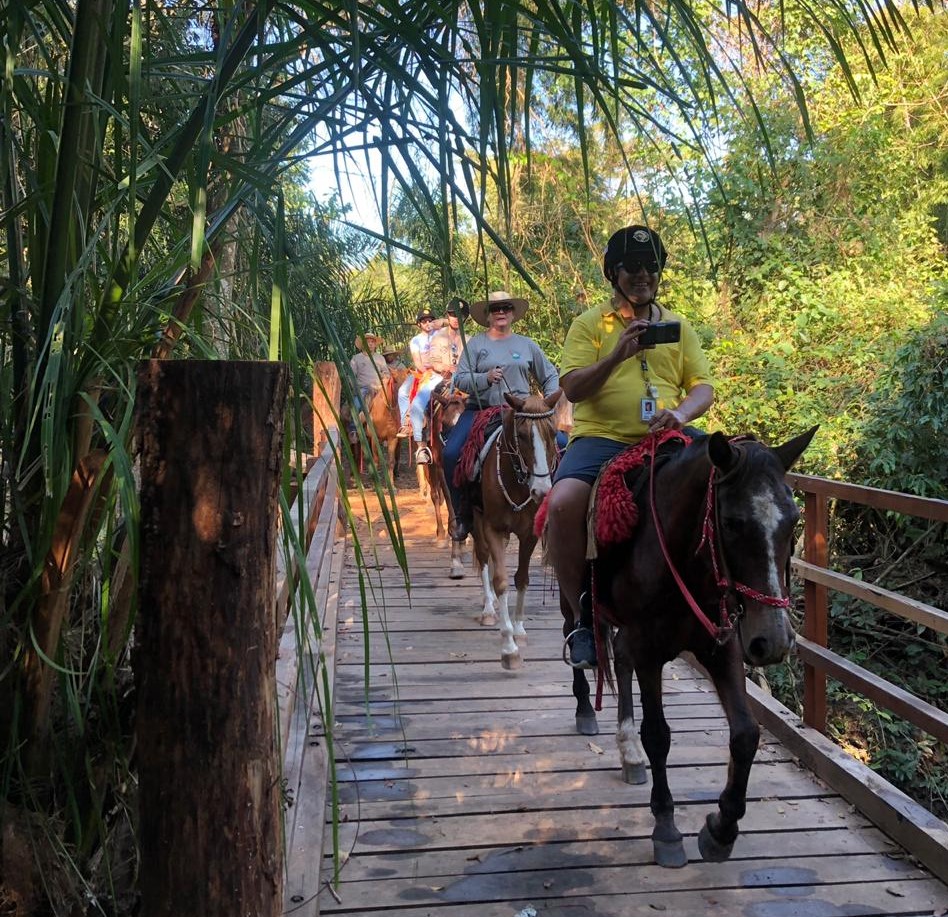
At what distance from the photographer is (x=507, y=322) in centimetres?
739

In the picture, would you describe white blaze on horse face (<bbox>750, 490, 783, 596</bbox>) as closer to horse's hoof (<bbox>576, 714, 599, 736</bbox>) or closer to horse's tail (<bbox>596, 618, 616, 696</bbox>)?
horse's tail (<bbox>596, 618, 616, 696</bbox>)

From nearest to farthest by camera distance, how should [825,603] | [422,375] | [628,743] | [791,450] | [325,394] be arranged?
[325,394], [791,450], [628,743], [825,603], [422,375]

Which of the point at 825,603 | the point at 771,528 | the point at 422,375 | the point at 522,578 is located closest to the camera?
the point at 771,528

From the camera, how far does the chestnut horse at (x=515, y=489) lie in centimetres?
621

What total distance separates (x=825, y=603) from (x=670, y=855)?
1844 mm

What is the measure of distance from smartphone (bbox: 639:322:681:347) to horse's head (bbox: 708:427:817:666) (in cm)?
70

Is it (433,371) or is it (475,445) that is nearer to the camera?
(475,445)

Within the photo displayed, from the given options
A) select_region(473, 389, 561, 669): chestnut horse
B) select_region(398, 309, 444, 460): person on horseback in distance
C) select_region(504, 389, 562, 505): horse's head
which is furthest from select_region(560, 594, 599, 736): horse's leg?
select_region(398, 309, 444, 460): person on horseback in distance

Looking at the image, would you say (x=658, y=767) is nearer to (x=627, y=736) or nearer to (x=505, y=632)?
(x=627, y=736)

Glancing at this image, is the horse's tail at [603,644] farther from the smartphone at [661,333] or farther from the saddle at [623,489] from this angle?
the smartphone at [661,333]

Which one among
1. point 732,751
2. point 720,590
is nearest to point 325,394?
point 720,590

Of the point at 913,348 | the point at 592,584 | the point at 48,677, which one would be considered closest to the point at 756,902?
the point at 592,584

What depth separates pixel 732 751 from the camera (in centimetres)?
329

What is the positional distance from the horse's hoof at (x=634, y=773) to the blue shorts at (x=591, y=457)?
1320 mm
